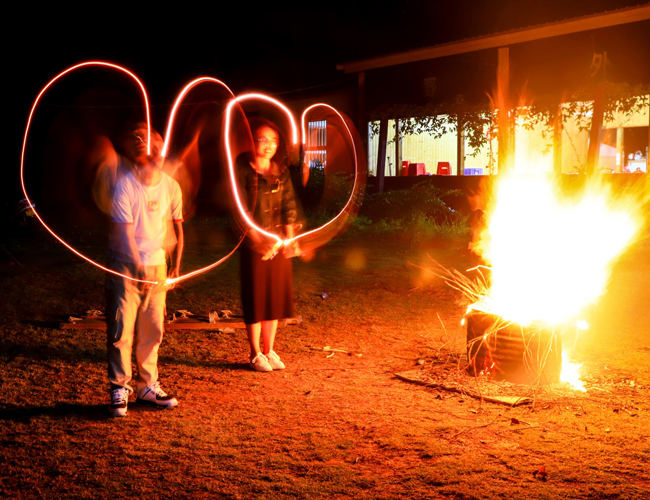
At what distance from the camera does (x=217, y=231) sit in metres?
18.1

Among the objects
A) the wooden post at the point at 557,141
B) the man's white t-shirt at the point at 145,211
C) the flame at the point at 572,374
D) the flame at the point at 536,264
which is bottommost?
the flame at the point at 572,374

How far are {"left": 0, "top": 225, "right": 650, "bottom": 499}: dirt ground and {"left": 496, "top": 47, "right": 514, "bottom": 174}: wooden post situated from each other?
862cm

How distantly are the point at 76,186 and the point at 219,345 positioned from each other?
2275 cm

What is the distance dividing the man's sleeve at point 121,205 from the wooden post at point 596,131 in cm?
1342

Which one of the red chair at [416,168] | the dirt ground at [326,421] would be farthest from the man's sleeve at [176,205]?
the red chair at [416,168]

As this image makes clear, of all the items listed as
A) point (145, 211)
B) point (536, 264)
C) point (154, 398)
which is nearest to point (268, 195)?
point (145, 211)

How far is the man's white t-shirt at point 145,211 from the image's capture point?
14.6ft

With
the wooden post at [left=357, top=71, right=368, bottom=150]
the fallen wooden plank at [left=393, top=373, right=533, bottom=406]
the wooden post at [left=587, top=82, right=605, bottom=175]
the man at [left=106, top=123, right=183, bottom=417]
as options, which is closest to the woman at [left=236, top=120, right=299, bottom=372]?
the man at [left=106, top=123, right=183, bottom=417]

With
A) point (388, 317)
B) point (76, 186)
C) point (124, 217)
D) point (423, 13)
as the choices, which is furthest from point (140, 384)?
point (76, 186)

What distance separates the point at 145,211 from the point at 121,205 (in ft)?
0.58

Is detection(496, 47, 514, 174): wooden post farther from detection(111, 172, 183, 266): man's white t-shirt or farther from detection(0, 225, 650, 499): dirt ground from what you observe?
detection(111, 172, 183, 266): man's white t-shirt

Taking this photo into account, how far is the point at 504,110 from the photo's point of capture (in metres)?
17.4

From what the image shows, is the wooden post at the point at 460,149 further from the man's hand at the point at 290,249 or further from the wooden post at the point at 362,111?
the man's hand at the point at 290,249

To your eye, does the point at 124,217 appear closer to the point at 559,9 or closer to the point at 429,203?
the point at 429,203
